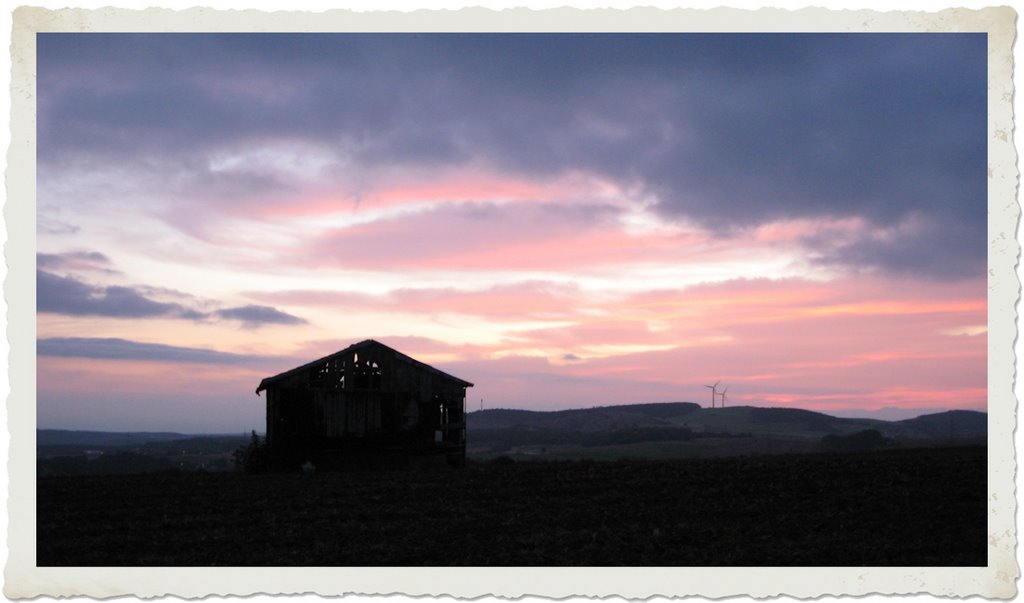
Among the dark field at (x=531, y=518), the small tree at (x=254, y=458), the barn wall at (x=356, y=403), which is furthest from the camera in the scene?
the barn wall at (x=356, y=403)

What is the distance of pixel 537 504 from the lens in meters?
23.1

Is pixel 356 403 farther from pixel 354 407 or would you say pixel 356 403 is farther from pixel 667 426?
pixel 667 426

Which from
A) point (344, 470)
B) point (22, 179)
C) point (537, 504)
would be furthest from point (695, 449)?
point (22, 179)

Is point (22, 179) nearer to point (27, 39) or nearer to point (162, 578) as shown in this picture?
point (27, 39)

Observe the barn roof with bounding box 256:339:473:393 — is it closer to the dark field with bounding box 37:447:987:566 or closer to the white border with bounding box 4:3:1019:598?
the dark field with bounding box 37:447:987:566

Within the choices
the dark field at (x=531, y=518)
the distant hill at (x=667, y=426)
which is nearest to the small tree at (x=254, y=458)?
the dark field at (x=531, y=518)

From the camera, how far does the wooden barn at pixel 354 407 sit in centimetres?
3519

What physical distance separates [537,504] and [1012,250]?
13.1 metres

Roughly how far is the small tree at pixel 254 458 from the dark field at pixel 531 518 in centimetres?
333

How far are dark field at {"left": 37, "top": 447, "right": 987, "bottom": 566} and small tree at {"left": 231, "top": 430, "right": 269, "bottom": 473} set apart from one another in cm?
333

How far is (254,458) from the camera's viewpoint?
35031 mm

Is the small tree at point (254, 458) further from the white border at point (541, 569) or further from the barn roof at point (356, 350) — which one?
the white border at point (541, 569)

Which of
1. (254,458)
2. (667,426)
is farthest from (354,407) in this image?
(667,426)

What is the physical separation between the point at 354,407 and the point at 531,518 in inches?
650
